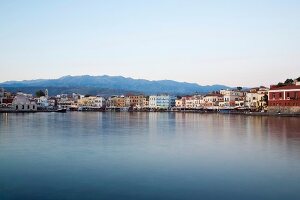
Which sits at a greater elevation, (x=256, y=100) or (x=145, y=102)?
(x=256, y=100)

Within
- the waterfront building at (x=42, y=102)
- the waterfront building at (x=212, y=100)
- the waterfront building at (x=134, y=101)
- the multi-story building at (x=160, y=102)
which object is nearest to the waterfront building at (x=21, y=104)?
the waterfront building at (x=42, y=102)

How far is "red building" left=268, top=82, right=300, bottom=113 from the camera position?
54438 millimetres

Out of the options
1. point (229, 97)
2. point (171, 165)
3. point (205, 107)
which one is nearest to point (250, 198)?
point (171, 165)

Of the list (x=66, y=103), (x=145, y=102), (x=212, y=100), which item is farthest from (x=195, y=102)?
(x=66, y=103)

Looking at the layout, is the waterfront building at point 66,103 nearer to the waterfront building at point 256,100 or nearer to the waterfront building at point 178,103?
the waterfront building at point 178,103

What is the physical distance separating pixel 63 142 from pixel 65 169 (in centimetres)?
811

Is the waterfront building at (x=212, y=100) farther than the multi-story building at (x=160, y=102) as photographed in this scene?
No

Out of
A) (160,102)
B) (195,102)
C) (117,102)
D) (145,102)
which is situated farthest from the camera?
(117,102)

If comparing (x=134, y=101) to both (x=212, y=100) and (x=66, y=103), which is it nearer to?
(x=66, y=103)

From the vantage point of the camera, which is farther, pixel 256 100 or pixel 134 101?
pixel 134 101

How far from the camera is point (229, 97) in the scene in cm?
8238

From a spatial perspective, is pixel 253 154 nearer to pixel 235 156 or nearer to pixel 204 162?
pixel 235 156

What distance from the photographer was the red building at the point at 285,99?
54.4m

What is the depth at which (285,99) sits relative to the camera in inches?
2205
